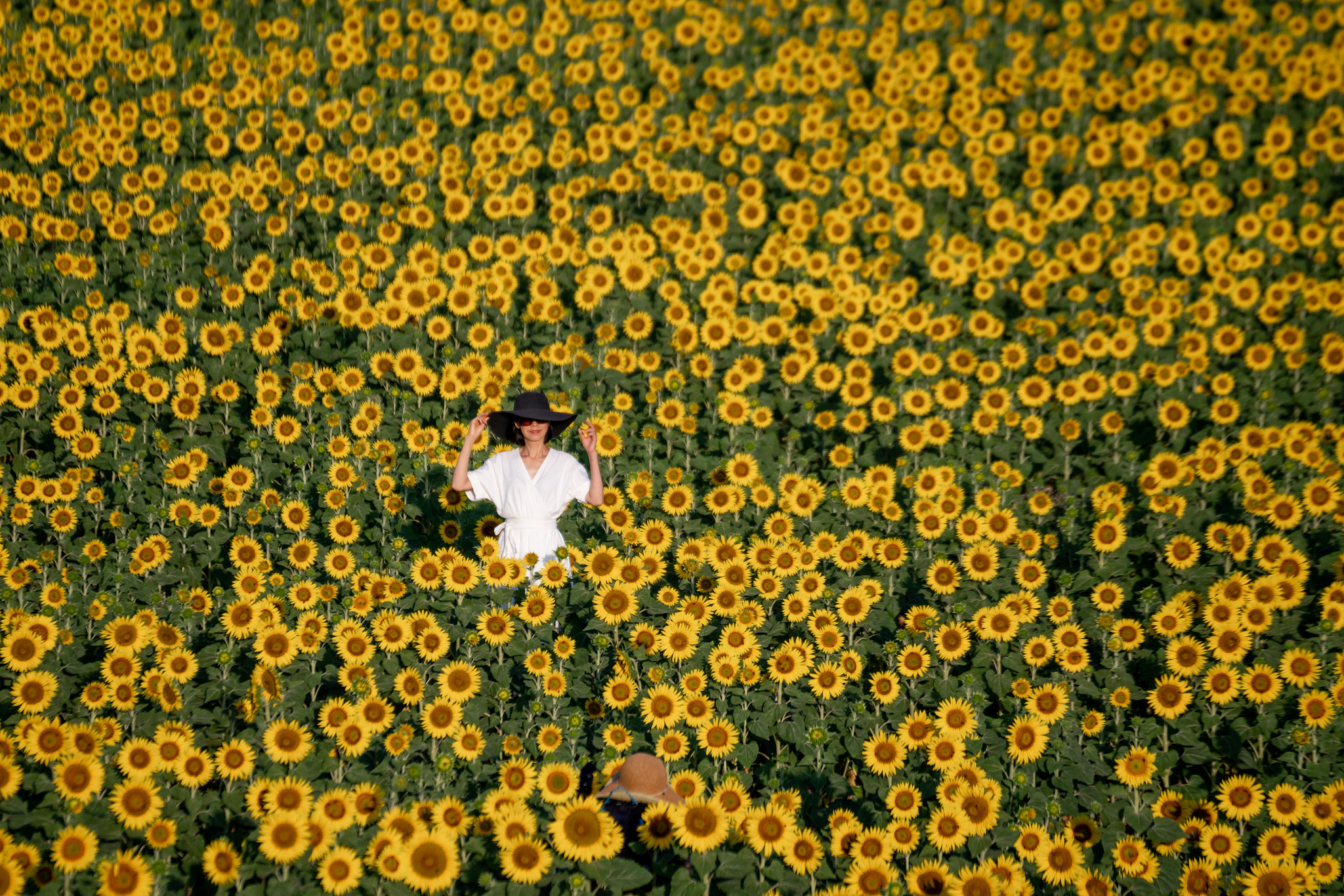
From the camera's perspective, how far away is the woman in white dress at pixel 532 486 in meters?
6.07

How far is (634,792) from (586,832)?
13.9 inches

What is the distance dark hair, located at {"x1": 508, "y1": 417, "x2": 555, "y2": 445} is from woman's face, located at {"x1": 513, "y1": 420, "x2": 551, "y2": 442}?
206 millimetres

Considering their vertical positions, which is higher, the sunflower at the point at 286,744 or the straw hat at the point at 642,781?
the sunflower at the point at 286,744

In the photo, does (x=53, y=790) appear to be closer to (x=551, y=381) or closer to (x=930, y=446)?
(x=551, y=381)

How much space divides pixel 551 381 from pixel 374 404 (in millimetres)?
1843

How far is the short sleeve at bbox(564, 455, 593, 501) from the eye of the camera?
243 inches

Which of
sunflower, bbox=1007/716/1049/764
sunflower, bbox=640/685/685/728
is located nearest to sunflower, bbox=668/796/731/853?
sunflower, bbox=640/685/685/728

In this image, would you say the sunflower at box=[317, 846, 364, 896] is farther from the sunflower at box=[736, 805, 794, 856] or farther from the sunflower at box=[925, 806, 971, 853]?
the sunflower at box=[925, 806, 971, 853]

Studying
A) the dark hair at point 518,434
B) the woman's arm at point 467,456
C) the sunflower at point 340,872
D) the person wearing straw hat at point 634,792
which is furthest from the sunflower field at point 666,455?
the dark hair at point 518,434

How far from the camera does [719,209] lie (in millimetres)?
11383

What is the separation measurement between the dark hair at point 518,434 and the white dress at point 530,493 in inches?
8.1

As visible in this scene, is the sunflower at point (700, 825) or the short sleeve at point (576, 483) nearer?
the sunflower at point (700, 825)

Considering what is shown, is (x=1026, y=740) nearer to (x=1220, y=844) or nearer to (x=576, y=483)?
(x=1220, y=844)

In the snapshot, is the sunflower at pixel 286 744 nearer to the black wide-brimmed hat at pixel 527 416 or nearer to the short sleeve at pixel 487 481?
the short sleeve at pixel 487 481
